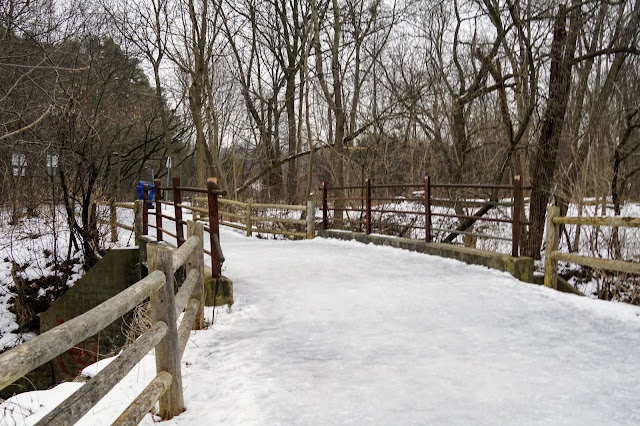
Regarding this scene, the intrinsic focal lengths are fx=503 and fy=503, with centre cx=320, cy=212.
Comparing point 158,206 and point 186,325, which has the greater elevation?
point 158,206

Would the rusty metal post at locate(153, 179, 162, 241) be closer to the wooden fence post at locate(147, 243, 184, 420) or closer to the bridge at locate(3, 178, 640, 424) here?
the bridge at locate(3, 178, 640, 424)

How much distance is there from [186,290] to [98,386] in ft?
6.81

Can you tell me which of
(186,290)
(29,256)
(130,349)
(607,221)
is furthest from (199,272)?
(29,256)

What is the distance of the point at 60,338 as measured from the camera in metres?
1.93

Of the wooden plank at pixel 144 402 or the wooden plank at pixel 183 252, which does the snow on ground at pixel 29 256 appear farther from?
the wooden plank at pixel 144 402

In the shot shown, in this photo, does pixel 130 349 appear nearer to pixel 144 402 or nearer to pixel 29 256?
pixel 144 402

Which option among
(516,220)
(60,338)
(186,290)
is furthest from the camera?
(516,220)

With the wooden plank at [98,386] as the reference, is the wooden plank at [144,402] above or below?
below

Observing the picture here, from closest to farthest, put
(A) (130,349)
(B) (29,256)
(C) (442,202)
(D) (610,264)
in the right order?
(A) (130,349), (D) (610,264), (B) (29,256), (C) (442,202)

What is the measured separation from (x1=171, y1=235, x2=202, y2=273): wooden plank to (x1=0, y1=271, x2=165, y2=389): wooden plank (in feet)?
2.26

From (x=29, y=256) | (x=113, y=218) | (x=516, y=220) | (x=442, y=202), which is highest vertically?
(x=442, y=202)

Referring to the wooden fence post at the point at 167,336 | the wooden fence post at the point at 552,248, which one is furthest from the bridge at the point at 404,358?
the wooden fence post at the point at 552,248

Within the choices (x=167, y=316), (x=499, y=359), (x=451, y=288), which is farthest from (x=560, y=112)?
(x=167, y=316)

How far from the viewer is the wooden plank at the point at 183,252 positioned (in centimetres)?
365
